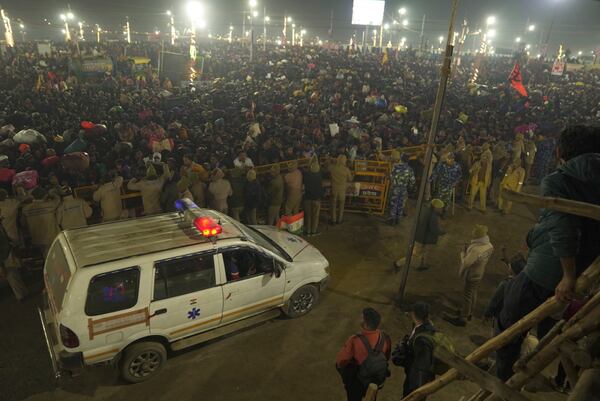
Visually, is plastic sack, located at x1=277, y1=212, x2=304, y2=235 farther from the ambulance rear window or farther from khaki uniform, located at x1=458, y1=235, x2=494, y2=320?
the ambulance rear window

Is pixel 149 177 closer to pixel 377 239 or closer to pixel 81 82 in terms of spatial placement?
pixel 377 239

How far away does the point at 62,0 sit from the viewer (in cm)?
7112

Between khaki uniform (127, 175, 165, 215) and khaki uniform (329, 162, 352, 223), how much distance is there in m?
4.42

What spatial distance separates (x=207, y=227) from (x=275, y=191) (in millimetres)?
4158

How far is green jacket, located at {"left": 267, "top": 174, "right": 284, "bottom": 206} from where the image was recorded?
32.0 feet

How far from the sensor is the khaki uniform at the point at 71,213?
7641 mm

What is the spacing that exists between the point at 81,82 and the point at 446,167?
21597 millimetres

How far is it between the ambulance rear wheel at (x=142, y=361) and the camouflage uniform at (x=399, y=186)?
7427 millimetres

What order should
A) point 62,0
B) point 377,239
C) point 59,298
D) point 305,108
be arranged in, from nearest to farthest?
point 59,298
point 377,239
point 305,108
point 62,0

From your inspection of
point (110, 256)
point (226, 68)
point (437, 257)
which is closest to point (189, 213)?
point (110, 256)

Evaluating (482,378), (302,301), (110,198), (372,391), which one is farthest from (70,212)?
(482,378)

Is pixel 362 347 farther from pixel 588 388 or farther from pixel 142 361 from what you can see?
pixel 142 361

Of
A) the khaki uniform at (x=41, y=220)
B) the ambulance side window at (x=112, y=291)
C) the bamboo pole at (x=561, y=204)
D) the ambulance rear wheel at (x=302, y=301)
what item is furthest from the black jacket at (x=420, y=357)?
the khaki uniform at (x=41, y=220)

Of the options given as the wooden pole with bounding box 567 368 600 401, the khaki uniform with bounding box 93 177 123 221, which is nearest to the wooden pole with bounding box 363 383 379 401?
the wooden pole with bounding box 567 368 600 401
